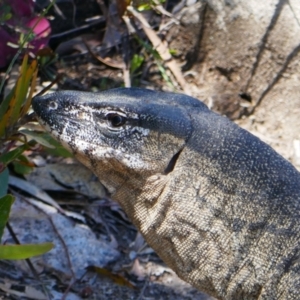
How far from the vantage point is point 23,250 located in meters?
2.68

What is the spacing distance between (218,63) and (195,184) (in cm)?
257

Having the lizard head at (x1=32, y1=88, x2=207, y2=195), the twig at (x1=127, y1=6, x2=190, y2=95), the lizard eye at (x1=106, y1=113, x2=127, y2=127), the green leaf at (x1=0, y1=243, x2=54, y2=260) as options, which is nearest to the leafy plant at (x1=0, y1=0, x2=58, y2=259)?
the green leaf at (x1=0, y1=243, x2=54, y2=260)

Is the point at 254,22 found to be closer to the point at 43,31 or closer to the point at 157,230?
the point at 43,31

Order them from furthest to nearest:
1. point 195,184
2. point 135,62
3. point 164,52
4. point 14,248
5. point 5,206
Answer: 1. point 164,52
2. point 135,62
3. point 5,206
4. point 14,248
5. point 195,184

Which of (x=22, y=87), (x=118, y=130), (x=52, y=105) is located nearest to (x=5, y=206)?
(x=52, y=105)

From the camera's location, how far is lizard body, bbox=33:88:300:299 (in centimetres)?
Result: 257

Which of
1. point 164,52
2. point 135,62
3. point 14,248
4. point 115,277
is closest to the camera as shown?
point 14,248

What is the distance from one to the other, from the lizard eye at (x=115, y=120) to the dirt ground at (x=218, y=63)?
2.16m

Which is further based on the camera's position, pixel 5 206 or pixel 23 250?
pixel 5 206

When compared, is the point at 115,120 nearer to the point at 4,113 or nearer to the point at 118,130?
the point at 118,130

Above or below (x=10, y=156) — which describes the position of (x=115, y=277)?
below

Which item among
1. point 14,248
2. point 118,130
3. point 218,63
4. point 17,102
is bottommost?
point 218,63

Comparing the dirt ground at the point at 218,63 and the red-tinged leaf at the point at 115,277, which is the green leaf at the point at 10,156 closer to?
the red-tinged leaf at the point at 115,277

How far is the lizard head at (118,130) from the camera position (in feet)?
8.70
